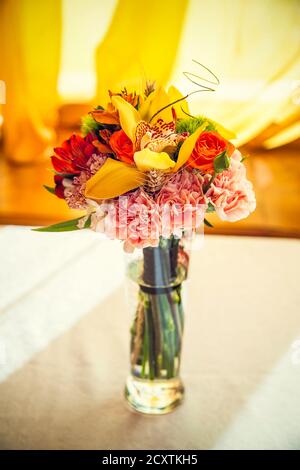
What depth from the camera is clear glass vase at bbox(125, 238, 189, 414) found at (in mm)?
853

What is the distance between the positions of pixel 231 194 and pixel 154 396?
1.46 feet

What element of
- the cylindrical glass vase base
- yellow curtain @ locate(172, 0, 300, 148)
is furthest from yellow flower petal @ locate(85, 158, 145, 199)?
yellow curtain @ locate(172, 0, 300, 148)

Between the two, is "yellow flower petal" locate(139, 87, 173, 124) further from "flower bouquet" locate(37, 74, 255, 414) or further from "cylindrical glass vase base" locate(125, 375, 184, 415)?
"cylindrical glass vase base" locate(125, 375, 184, 415)

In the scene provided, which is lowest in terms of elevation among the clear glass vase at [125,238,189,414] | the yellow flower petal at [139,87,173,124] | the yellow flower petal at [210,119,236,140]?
the clear glass vase at [125,238,189,414]

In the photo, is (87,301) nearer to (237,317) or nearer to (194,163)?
(237,317)

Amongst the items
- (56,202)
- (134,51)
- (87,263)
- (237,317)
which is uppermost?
(134,51)

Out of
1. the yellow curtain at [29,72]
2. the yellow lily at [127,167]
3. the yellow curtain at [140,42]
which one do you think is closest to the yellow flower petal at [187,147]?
the yellow lily at [127,167]

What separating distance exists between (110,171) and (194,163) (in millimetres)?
120

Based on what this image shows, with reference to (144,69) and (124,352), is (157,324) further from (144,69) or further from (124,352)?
(144,69)

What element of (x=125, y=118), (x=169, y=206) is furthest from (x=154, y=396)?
(x=125, y=118)

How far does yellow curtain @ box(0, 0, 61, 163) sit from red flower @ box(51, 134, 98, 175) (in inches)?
84.5
